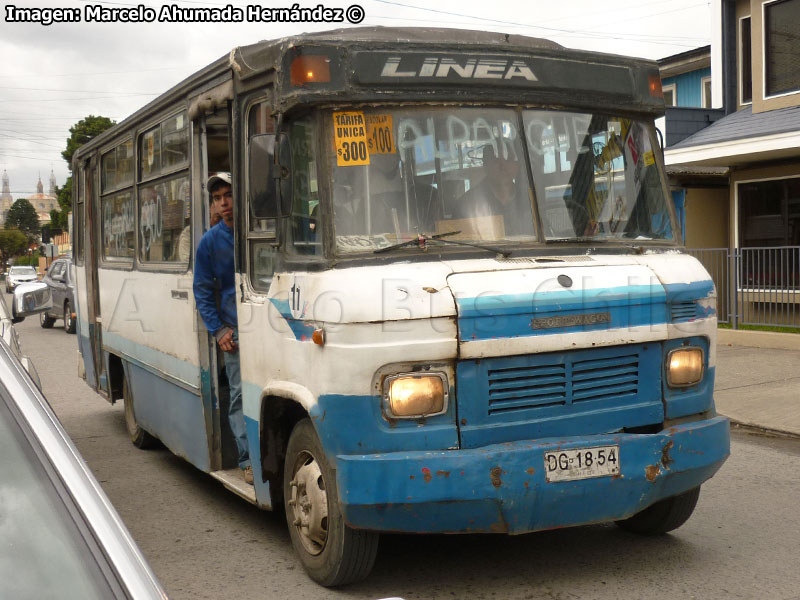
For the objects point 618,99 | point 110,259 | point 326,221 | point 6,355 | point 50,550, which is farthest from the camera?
point 110,259

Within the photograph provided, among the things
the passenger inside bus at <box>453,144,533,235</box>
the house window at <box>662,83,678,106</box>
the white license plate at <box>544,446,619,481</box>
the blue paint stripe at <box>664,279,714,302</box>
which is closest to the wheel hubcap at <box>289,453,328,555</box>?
the white license plate at <box>544,446,619,481</box>

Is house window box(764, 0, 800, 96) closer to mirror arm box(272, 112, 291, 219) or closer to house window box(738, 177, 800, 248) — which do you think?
house window box(738, 177, 800, 248)

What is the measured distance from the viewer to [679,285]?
4.77 m

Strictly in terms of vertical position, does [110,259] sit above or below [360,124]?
below

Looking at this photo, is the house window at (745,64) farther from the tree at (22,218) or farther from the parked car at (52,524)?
the tree at (22,218)

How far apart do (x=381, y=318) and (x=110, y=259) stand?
541cm

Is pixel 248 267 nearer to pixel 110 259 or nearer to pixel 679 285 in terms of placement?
pixel 679 285

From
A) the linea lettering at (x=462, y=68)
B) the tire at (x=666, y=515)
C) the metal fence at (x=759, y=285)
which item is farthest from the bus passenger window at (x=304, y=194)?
the metal fence at (x=759, y=285)

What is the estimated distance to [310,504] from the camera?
4691 mm

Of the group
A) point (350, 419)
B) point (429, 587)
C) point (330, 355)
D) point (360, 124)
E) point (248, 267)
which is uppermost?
point (360, 124)

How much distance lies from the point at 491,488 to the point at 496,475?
6 cm

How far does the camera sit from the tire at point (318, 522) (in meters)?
4.47

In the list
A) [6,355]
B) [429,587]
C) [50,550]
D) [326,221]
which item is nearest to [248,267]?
[326,221]

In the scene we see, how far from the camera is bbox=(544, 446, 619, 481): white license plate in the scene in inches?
167
